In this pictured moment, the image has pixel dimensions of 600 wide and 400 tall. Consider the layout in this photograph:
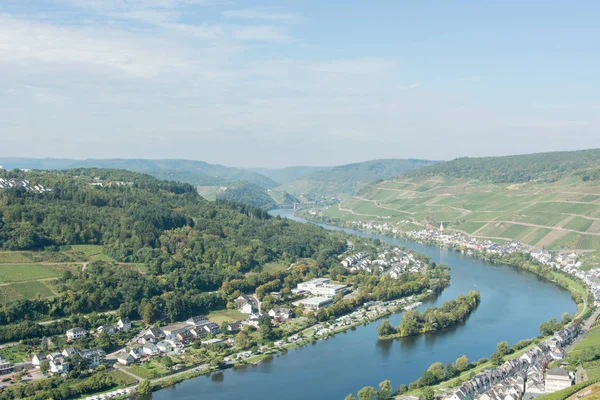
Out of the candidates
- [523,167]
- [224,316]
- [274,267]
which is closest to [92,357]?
[224,316]

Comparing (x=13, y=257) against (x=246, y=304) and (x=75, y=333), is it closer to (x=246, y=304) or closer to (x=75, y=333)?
(x=75, y=333)

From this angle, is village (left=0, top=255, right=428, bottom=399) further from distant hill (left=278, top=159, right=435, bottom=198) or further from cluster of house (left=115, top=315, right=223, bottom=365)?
distant hill (left=278, top=159, right=435, bottom=198)

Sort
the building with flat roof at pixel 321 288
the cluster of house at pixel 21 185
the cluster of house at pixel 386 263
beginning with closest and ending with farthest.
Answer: the building with flat roof at pixel 321 288, the cluster of house at pixel 386 263, the cluster of house at pixel 21 185

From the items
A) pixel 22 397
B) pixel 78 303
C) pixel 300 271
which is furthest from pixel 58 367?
pixel 300 271

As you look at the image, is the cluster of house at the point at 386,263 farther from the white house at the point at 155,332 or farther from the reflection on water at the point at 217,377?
the reflection on water at the point at 217,377

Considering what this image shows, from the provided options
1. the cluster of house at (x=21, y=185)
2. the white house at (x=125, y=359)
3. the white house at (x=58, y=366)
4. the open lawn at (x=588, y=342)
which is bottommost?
the white house at (x=125, y=359)

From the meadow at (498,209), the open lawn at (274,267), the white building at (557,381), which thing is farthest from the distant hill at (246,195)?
the white building at (557,381)

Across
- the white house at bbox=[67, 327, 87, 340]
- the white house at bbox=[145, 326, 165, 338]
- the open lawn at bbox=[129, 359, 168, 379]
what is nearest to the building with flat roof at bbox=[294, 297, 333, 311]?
the white house at bbox=[145, 326, 165, 338]
